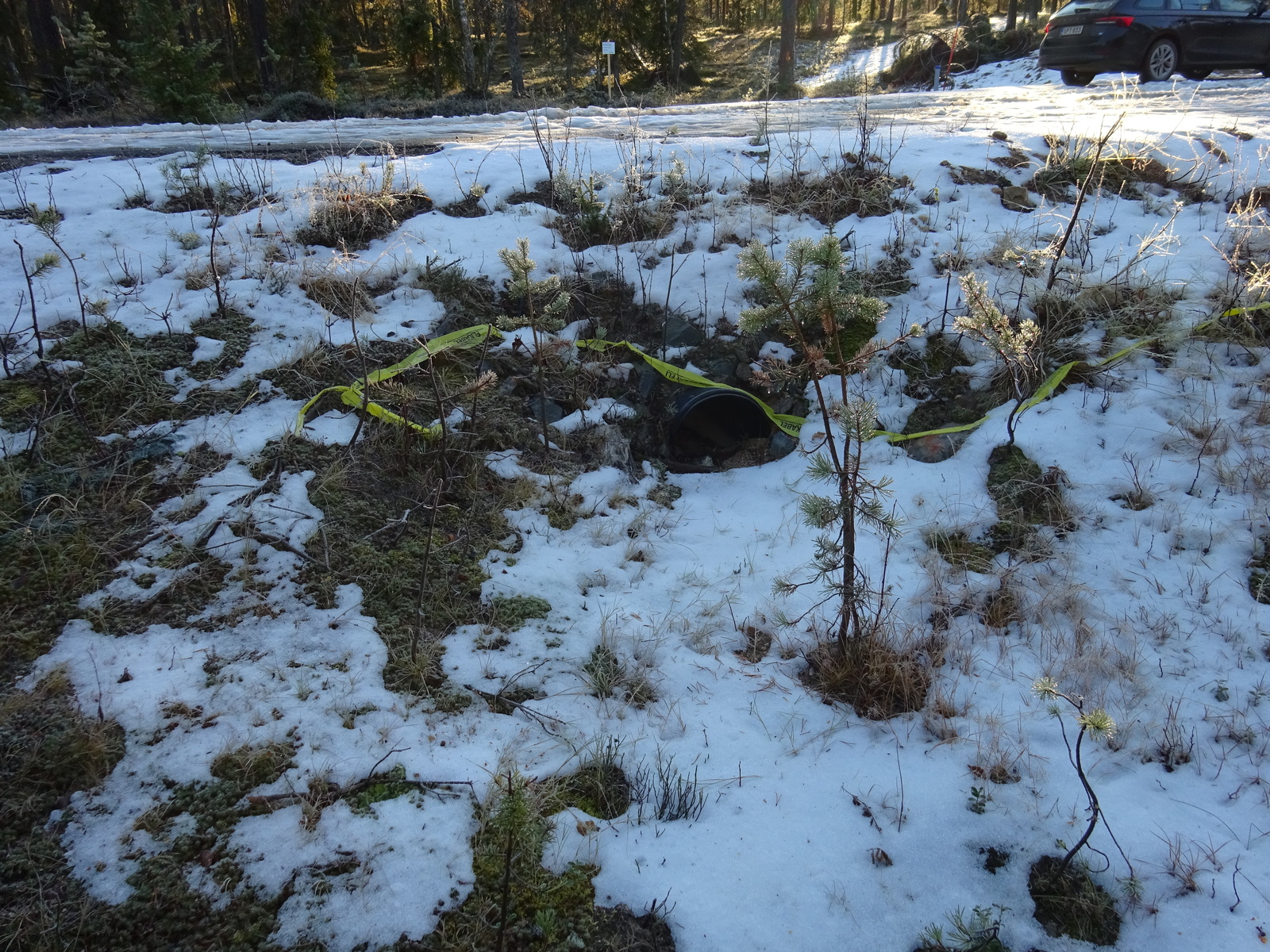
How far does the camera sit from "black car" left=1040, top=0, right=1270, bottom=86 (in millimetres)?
11297

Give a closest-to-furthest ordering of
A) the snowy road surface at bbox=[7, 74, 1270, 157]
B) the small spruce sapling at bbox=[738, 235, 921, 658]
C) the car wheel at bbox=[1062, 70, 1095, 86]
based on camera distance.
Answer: the small spruce sapling at bbox=[738, 235, 921, 658] < the snowy road surface at bbox=[7, 74, 1270, 157] < the car wheel at bbox=[1062, 70, 1095, 86]

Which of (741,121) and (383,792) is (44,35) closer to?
(741,121)

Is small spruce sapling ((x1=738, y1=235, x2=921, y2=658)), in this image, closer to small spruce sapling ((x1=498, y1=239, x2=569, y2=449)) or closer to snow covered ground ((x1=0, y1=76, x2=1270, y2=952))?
snow covered ground ((x1=0, y1=76, x2=1270, y2=952))

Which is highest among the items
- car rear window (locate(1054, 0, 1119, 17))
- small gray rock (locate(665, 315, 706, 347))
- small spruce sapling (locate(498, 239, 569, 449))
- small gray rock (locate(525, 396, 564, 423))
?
car rear window (locate(1054, 0, 1119, 17))

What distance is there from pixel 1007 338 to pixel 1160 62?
477 inches

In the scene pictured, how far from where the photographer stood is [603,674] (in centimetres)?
313

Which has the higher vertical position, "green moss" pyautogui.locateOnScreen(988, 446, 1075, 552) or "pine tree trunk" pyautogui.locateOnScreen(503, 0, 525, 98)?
"pine tree trunk" pyautogui.locateOnScreen(503, 0, 525, 98)

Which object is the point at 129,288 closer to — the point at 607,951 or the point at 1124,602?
the point at 607,951

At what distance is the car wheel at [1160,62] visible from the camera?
11.5 meters

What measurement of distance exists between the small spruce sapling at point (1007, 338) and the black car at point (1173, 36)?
Answer: 10427mm

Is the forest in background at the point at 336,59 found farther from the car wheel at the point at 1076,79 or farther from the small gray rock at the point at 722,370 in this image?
the car wheel at the point at 1076,79

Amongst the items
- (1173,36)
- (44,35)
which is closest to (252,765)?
(1173,36)

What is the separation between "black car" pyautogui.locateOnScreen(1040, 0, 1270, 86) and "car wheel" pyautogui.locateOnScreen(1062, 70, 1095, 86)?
917 mm

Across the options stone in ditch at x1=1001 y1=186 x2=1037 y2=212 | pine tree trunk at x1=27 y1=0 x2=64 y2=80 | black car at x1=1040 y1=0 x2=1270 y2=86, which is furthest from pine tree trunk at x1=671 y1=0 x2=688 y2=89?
stone in ditch at x1=1001 y1=186 x2=1037 y2=212
